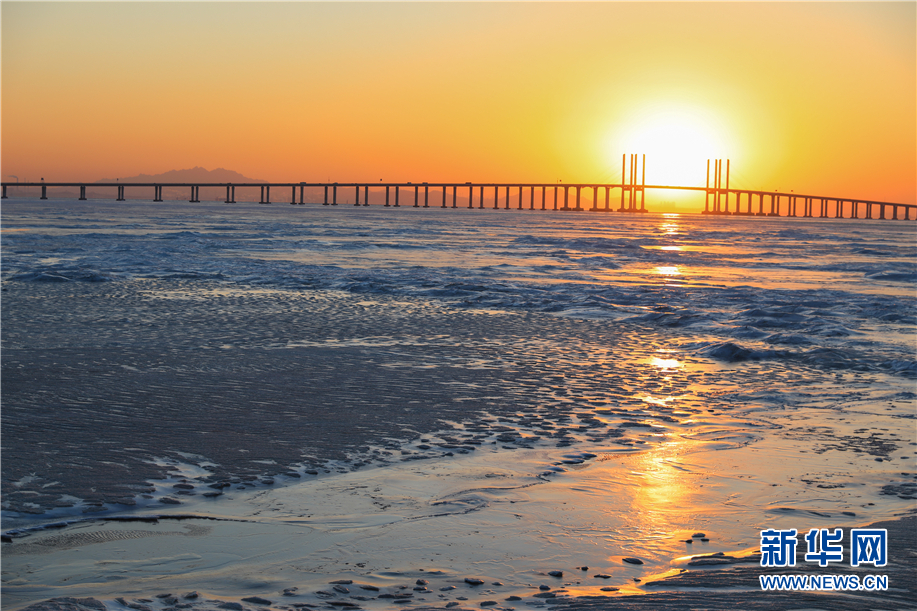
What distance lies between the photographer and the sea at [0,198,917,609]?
3.83 meters

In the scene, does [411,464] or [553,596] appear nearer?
[553,596]

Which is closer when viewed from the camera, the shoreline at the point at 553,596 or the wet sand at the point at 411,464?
the shoreline at the point at 553,596

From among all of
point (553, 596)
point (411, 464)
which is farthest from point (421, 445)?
point (553, 596)

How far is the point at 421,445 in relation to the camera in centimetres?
600

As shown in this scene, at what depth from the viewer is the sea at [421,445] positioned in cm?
383

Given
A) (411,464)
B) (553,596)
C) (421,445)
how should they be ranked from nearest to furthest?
(553,596), (411,464), (421,445)

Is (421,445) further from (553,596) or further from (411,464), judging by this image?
(553,596)

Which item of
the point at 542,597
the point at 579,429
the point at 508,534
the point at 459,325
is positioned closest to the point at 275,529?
the point at 508,534

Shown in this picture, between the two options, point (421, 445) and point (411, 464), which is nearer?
point (411, 464)

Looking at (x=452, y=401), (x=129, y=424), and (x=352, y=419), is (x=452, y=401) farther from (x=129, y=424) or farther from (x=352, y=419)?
(x=129, y=424)

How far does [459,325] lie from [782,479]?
25.8ft

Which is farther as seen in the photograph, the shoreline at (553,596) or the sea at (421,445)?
the sea at (421,445)

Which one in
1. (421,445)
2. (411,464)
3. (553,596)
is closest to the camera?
(553,596)

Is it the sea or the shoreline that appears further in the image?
the sea
